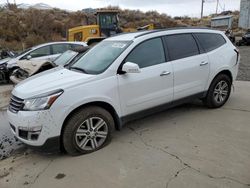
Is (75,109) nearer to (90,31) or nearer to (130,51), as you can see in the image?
(130,51)

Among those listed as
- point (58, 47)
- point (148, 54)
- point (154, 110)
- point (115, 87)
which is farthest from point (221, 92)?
point (58, 47)

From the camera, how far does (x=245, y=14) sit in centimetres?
3912

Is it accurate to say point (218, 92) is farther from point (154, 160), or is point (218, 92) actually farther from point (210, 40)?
point (154, 160)

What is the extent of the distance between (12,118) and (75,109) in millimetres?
951

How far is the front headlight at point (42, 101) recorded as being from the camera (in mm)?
→ 3475

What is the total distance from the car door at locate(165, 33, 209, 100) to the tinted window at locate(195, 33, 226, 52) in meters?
0.18

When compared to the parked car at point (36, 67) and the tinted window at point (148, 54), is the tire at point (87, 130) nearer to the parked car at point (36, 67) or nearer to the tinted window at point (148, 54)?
the tinted window at point (148, 54)

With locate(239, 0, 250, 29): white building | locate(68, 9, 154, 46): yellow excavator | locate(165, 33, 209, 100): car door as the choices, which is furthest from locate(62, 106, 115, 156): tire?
locate(239, 0, 250, 29): white building

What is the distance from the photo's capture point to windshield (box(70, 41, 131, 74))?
162 inches

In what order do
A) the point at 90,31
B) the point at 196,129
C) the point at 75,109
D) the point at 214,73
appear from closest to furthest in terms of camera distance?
the point at 75,109, the point at 196,129, the point at 214,73, the point at 90,31

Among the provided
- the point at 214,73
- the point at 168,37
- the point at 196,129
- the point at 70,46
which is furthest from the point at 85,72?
the point at 70,46

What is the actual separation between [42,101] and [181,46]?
9.03 ft

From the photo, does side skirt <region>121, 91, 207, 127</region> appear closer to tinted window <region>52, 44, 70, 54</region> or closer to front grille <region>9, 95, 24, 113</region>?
front grille <region>9, 95, 24, 113</region>

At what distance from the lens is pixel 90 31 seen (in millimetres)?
15953
